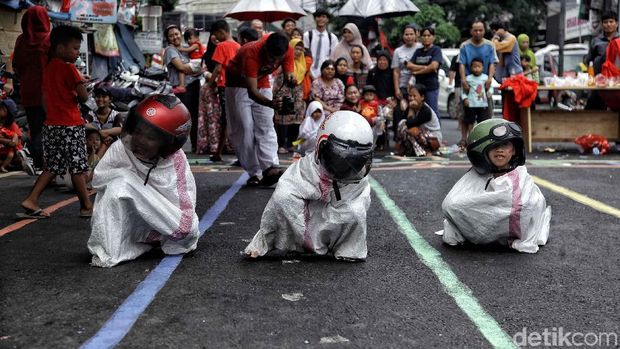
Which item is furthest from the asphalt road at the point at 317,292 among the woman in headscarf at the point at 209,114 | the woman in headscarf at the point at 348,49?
the woman in headscarf at the point at 348,49

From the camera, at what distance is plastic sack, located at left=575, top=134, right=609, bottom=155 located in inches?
500

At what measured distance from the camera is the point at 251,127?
29.2 feet

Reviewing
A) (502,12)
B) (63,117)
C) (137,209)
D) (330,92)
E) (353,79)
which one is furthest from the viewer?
(502,12)

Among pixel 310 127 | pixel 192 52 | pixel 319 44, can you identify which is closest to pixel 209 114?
pixel 310 127

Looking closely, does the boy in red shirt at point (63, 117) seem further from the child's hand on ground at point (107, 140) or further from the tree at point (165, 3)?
the tree at point (165, 3)

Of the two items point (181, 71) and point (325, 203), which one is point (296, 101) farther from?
point (325, 203)

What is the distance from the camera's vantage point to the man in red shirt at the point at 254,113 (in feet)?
27.9

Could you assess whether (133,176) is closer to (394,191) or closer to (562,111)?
(394,191)

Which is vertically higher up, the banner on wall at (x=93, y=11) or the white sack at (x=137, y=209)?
the banner on wall at (x=93, y=11)

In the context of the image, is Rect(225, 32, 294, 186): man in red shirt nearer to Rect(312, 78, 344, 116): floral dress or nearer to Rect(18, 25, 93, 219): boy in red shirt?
Rect(18, 25, 93, 219): boy in red shirt

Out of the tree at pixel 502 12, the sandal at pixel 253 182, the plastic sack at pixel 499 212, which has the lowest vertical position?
the sandal at pixel 253 182

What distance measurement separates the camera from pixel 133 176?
5.21m

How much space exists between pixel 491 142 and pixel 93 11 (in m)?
11.2

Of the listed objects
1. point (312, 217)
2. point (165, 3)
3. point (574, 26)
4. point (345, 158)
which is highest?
point (165, 3)
